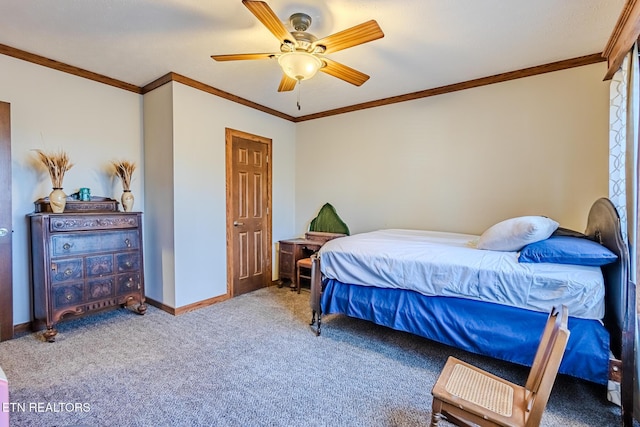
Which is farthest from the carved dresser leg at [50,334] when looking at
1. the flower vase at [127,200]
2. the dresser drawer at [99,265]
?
the flower vase at [127,200]

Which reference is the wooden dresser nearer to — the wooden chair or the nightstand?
the nightstand

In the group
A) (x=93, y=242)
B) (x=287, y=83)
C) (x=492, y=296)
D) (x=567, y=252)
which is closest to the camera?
(x=567, y=252)

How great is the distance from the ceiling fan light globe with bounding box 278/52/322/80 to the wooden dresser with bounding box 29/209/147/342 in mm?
2198

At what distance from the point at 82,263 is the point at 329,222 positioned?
114 inches

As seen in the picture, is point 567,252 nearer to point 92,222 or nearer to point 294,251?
point 294,251

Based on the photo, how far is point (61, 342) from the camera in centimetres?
259

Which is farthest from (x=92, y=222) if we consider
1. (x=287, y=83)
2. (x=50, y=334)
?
(x=287, y=83)

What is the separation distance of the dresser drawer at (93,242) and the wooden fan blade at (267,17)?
2.46 meters

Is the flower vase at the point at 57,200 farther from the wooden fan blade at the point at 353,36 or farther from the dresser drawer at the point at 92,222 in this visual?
the wooden fan blade at the point at 353,36

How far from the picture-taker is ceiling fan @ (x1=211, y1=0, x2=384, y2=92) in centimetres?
181

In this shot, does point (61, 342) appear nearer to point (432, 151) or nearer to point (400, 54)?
point (400, 54)

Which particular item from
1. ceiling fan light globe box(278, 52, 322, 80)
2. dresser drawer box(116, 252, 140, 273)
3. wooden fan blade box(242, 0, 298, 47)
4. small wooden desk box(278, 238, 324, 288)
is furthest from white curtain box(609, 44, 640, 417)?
dresser drawer box(116, 252, 140, 273)

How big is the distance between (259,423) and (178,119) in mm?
2918

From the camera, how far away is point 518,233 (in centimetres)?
208
